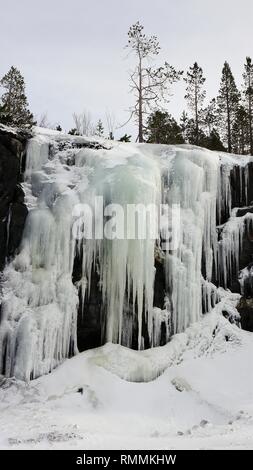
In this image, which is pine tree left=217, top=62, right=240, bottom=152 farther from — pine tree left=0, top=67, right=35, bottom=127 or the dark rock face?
the dark rock face

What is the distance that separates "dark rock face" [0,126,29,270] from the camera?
11.4 m

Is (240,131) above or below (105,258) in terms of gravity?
above

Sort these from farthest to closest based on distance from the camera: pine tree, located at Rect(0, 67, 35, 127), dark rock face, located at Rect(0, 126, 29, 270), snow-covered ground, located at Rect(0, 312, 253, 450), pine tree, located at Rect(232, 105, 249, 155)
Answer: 1. pine tree, located at Rect(232, 105, 249, 155)
2. pine tree, located at Rect(0, 67, 35, 127)
3. dark rock face, located at Rect(0, 126, 29, 270)
4. snow-covered ground, located at Rect(0, 312, 253, 450)

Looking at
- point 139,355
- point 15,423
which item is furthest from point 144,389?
point 15,423

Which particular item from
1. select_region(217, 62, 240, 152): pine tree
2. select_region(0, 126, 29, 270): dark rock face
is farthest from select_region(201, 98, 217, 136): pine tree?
select_region(0, 126, 29, 270): dark rock face

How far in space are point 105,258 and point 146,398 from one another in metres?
3.42

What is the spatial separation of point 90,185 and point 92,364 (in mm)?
4455

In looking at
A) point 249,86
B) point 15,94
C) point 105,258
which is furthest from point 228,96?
point 105,258

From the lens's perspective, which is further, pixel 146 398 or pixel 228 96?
pixel 228 96

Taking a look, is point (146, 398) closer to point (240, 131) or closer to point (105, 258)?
point (105, 258)

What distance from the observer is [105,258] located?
38.3 ft

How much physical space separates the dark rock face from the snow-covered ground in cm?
318

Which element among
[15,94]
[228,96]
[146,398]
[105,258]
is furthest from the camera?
[228,96]

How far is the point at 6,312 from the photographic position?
10.8 m
